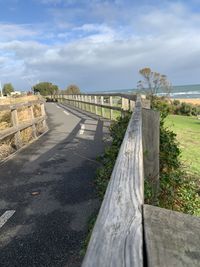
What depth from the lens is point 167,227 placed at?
1.12 metres

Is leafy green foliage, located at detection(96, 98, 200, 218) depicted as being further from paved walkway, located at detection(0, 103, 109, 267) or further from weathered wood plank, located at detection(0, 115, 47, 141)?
weathered wood plank, located at detection(0, 115, 47, 141)

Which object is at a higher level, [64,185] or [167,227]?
[167,227]

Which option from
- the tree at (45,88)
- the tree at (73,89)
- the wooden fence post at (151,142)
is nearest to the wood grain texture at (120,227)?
the wooden fence post at (151,142)

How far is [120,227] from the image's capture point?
1067mm

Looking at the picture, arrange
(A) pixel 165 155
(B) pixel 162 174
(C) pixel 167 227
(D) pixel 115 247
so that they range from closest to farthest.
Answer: (D) pixel 115 247 → (C) pixel 167 227 → (B) pixel 162 174 → (A) pixel 165 155

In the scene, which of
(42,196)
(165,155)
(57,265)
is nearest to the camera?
(57,265)

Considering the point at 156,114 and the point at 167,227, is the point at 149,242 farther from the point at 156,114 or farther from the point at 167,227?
the point at 156,114

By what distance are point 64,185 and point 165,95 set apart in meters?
30.1

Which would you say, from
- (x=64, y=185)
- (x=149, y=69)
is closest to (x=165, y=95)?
(x=149, y=69)

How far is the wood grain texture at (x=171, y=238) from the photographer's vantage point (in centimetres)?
95

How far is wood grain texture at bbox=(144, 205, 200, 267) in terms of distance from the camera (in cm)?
95

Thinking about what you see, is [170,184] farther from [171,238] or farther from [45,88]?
[45,88]

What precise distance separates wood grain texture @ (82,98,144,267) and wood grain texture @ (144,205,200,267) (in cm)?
4

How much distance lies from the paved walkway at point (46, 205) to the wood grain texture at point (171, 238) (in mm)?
2250
